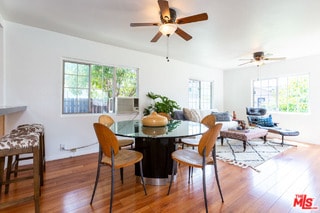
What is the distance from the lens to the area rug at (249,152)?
3091 mm

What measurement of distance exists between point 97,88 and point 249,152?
362cm

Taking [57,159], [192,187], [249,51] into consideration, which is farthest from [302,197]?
[57,159]

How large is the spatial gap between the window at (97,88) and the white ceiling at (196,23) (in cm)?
62

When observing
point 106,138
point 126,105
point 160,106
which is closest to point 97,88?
point 126,105

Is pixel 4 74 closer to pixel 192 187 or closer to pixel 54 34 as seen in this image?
pixel 54 34

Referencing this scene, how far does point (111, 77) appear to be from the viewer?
12.9 ft

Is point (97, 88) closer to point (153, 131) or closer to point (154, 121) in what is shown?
point (154, 121)

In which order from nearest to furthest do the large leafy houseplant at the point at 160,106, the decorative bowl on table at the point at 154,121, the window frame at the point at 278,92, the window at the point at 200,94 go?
the decorative bowl on table at the point at 154,121 → the large leafy houseplant at the point at 160,106 → the window frame at the point at 278,92 → the window at the point at 200,94

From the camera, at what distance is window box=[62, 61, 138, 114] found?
3393 millimetres

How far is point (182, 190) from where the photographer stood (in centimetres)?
212

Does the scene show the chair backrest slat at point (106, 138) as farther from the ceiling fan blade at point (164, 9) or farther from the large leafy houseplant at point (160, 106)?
the large leafy houseplant at point (160, 106)

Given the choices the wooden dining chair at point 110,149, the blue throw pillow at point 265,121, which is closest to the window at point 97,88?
the wooden dining chair at point 110,149

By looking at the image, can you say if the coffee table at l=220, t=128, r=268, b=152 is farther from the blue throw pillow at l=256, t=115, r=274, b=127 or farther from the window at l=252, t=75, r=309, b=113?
the window at l=252, t=75, r=309, b=113

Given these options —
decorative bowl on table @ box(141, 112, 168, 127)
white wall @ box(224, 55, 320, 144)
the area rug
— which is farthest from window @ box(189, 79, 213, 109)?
decorative bowl on table @ box(141, 112, 168, 127)
